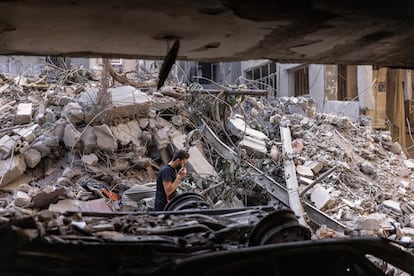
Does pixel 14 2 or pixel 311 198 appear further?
pixel 311 198

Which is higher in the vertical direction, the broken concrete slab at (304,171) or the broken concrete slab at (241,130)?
the broken concrete slab at (241,130)

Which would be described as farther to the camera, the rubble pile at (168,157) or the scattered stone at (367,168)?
the scattered stone at (367,168)

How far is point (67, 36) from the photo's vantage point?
244 cm

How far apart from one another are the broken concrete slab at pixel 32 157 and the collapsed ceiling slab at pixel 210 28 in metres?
5.51

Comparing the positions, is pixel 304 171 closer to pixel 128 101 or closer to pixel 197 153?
pixel 197 153

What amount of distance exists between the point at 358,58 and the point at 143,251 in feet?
6.40

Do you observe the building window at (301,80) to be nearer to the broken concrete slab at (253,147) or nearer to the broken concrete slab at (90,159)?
the broken concrete slab at (253,147)

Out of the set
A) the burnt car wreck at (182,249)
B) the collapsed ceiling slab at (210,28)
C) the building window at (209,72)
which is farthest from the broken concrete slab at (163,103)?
the building window at (209,72)

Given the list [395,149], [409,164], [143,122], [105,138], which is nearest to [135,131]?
[143,122]

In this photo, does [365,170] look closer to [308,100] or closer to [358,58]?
[308,100]

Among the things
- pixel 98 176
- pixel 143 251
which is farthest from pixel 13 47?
pixel 98 176

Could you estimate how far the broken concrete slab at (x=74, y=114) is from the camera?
8383mm

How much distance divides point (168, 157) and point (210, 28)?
661cm

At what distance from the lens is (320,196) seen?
7.86 metres
